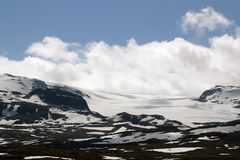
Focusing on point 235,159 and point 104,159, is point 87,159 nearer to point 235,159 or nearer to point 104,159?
point 104,159

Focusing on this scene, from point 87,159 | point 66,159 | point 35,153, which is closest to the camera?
point 66,159

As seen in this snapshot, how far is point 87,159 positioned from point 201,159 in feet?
121

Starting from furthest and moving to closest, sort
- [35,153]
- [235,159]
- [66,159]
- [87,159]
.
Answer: [235,159] < [35,153] < [87,159] < [66,159]

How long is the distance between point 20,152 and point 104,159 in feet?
54.4

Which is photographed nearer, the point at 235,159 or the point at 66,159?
the point at 66,159

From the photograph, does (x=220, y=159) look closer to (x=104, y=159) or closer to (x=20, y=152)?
(x=104, y=159)

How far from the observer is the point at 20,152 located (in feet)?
300

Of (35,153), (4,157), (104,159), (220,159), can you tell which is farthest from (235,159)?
(4,157)

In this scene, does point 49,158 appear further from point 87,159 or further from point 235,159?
point 235,159

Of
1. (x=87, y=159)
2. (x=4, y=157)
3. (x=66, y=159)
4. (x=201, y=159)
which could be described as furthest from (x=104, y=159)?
(x=201, y=159)

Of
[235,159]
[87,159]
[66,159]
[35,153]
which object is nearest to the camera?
[66,159]

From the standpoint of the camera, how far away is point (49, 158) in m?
81.2

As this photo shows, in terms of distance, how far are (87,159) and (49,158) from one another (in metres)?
7.33

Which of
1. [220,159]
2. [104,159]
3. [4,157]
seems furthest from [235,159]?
[4,157]
